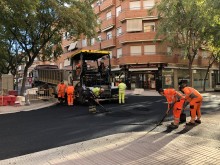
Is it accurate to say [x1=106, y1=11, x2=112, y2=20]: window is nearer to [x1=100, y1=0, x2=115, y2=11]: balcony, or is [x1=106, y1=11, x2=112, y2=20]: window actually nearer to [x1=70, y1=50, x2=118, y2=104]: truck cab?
[x1=100, y1=0, x2=115, y2=11]: balcony

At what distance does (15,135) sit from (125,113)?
17.3 feet

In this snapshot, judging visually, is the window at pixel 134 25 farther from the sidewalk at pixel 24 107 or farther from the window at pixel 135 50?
the sidewalk at pixel 24 107

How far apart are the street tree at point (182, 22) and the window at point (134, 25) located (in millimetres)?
5290

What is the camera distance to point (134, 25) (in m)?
35.8

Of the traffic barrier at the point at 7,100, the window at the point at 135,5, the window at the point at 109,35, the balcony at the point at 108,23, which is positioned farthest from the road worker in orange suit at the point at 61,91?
the window at the point at 109,35

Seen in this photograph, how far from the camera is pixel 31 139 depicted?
8.07m

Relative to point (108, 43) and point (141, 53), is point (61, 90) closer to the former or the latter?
point (141, 53)

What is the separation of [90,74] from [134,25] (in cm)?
2033

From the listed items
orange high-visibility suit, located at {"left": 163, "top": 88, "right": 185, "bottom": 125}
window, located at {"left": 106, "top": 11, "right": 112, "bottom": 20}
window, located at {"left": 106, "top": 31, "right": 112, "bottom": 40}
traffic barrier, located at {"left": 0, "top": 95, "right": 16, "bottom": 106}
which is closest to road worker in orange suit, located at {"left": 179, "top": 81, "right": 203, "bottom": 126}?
orange high-visibility suit, located at {"left": 163, "top": 88, "right": 185, "bottom": 125}

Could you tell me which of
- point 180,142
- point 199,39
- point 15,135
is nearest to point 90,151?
point 180,142

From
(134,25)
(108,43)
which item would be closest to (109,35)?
(108,43)

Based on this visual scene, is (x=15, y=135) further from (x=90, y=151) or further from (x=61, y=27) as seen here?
(x=61, y=27)

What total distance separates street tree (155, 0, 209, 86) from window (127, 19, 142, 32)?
5.29 m

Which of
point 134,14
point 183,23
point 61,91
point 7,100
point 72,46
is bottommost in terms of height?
point 7,100
